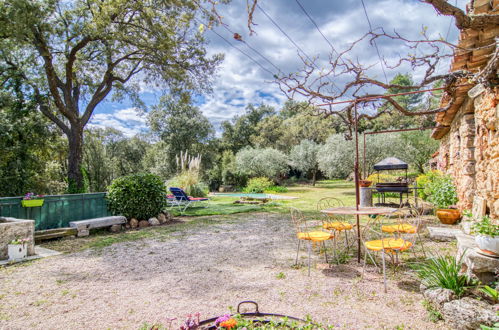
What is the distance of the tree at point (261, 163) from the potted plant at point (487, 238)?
53.1 feet

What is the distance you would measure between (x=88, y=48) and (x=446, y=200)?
12.1 m

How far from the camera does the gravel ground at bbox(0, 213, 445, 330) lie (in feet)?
7.86

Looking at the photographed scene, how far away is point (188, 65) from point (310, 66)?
590cm

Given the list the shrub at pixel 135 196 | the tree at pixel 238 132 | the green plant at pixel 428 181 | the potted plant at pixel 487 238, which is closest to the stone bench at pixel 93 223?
the shrub at pixel 135 196

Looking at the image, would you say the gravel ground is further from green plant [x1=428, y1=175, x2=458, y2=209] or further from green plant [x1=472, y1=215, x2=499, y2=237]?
green plant [x1=428, y1=175, x2=458, y2=209]

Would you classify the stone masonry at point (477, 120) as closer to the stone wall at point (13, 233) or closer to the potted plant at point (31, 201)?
the stone wall at point (13, 233)

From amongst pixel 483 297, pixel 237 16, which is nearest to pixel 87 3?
pixel 237 16

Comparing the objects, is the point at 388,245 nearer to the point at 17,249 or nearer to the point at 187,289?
the point at 187,289

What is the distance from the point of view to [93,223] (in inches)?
234

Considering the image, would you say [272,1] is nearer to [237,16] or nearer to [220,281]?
[237,16]

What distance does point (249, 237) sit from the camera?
218 inches

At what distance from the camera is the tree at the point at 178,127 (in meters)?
21.5

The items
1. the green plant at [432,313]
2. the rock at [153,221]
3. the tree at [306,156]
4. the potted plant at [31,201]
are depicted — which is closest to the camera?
the green plant at [432,313]

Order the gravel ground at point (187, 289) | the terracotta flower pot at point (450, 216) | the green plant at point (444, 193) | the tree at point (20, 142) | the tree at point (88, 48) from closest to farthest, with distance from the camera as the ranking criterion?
the gravel ground at point (187, 289), the terracotta flower pot at point (450, 216), the green plant at point (444, 193), the tree at point (88, 48), the tree at point (20, 142)
